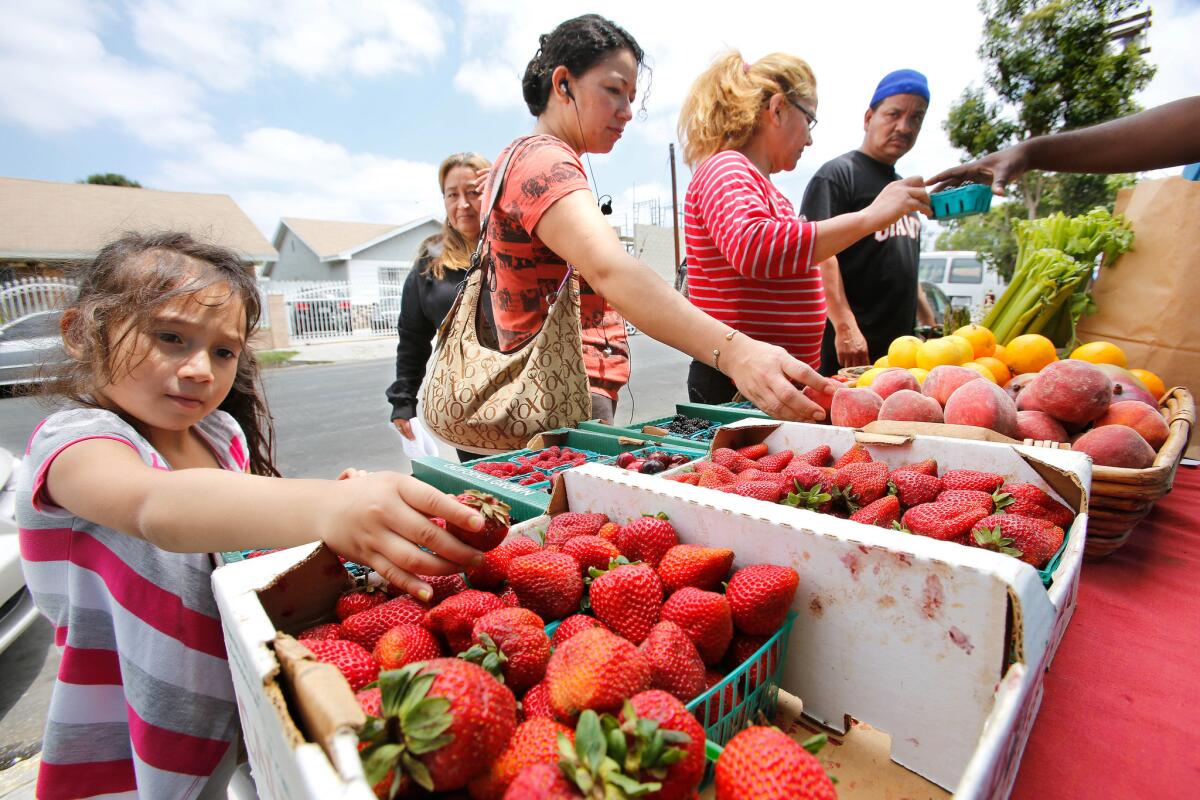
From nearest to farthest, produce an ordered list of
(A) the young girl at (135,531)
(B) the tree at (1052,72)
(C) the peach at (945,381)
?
(A) the young girl at (135,531)
(C) the peach at (945,381)
(B) the tree at (1052,72)

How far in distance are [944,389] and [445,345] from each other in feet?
5.88

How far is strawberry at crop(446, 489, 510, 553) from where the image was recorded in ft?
3.24

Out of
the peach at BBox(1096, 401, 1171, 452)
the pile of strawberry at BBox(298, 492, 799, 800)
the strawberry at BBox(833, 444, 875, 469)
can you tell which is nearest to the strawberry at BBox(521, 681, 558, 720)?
the pile of strawberry at BBox(298, 492, 799, 800)

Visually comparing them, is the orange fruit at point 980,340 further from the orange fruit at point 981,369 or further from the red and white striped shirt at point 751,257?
the red and white striped shirt at point 751,257

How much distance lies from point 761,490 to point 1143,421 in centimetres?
120

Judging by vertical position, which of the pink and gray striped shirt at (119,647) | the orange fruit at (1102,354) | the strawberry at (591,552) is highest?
the orange fruit at (1102,354)

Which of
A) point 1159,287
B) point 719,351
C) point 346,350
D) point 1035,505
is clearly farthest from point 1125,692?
point 346,350

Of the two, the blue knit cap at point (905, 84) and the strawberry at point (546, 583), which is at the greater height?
the blue knit cap at point (905, 84)

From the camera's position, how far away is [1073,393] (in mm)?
1658

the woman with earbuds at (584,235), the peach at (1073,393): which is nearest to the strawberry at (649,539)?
the woman with earbuds at (584,235)

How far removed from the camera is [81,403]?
143 centimetres

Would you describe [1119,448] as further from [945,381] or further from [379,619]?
[379,619]

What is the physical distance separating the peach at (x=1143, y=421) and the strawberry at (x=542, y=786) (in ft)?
6.01

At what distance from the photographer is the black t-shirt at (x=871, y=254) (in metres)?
3.52
